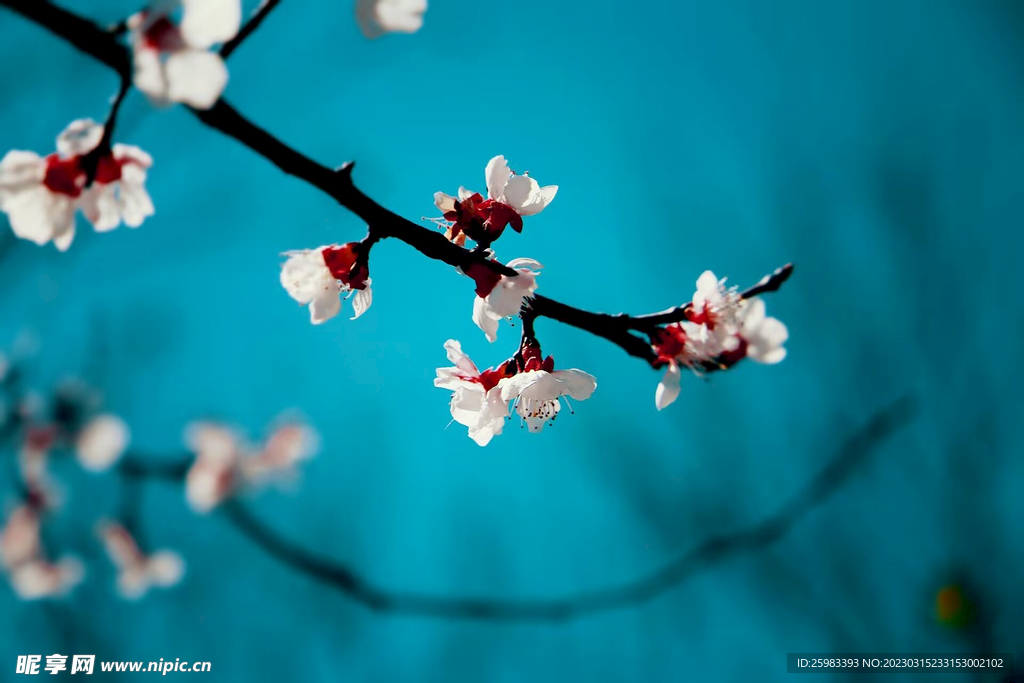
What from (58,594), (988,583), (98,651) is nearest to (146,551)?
(58,594)

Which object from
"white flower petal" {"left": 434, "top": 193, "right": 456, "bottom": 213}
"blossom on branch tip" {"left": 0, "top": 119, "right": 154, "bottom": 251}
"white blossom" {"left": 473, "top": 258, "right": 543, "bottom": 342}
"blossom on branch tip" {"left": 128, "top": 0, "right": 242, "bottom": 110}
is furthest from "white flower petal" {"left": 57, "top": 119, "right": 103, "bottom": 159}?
"white blossom" {"left": 473, "top": 258, "right": 543, "bottom": 342}

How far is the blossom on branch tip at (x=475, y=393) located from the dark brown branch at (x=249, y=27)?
0.54 meters

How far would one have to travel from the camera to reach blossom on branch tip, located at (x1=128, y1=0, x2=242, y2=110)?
2.03 feet

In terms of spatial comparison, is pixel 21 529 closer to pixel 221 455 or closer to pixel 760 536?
pixel 221 455

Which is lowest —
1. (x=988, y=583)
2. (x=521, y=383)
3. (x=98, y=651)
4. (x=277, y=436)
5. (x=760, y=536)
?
(x=521, y=383)

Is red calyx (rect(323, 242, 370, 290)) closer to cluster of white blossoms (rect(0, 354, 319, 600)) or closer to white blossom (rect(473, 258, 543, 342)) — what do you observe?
white blossom (rect(473, 258, 543, 342))

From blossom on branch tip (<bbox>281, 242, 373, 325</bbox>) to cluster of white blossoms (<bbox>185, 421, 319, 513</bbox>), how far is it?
2.65m

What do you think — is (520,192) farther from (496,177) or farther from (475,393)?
(475,393)

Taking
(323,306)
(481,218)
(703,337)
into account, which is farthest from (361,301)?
(703,337)

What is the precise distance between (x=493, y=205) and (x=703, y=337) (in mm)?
387

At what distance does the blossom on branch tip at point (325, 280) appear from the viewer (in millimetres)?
933

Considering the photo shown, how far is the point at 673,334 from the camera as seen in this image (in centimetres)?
104

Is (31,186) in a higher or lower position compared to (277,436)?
lower

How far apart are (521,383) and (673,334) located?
0.27 meters
